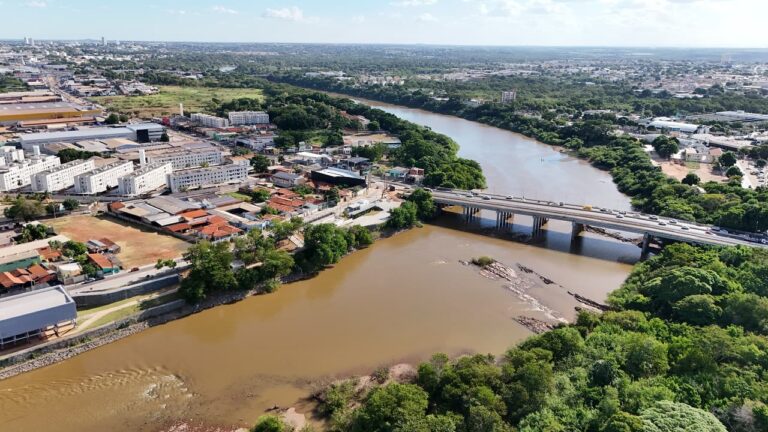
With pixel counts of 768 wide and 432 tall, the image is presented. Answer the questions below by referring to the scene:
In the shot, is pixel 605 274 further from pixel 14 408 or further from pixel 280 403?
pixel 14 408

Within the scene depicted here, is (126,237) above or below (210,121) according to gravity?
below

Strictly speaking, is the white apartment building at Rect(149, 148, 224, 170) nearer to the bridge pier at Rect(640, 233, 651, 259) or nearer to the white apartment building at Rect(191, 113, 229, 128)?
the white apartment building at Rect(191, 113, 229, 128)

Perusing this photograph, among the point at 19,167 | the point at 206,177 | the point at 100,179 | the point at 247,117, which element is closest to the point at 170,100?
the point at 247,117

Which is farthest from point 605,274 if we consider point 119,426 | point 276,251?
point 119,426

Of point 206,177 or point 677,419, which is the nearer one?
point 677,419

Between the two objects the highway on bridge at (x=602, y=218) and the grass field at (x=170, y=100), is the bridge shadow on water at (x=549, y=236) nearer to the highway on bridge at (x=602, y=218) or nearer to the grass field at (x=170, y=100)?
the highway on bridge at (x=602, y=218)

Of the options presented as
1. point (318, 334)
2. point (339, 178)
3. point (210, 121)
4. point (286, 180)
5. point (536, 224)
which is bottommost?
point (318, 334)

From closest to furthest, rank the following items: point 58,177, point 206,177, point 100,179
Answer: point 100,179, point 58,177, point 206,177

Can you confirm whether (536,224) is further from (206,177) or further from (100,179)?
(100,179)
